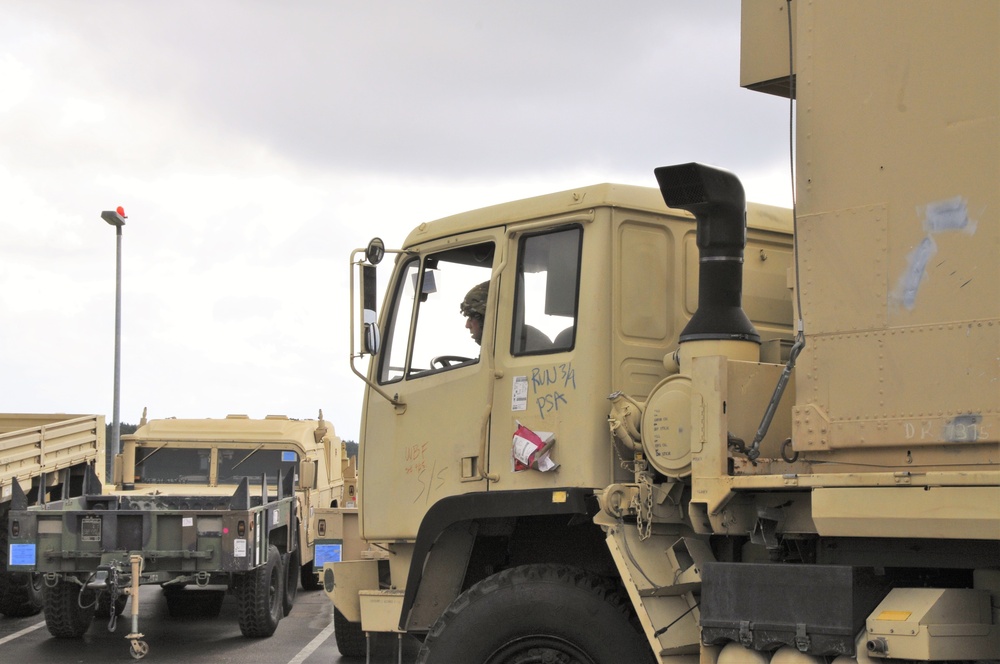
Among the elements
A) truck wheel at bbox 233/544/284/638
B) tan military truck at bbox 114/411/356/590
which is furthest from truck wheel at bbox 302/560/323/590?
truck wheel at bbox 233/544/284/638

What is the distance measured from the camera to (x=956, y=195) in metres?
4.79

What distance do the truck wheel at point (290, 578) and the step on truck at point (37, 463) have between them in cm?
232

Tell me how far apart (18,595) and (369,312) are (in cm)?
979

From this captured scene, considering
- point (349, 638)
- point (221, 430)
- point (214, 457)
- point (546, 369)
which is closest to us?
point (546, 369)

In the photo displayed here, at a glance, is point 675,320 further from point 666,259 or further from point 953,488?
point 953,488

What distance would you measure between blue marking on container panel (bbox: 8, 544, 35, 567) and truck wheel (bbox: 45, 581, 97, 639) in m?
0.67

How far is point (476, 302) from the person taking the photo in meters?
6.81

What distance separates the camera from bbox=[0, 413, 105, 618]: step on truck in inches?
558

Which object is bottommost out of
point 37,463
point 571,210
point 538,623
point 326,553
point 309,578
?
point 309,578

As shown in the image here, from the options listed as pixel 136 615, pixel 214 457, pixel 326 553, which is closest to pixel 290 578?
pixel 214 457

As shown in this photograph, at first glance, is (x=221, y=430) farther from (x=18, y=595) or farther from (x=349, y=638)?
(x=349, y=638)

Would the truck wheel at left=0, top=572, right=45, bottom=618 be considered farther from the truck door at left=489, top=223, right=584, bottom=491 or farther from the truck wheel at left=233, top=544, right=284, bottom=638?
the truck door at left=489, top=223, right=584, bottom=491

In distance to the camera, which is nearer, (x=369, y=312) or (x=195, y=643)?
(x=369, y=312)

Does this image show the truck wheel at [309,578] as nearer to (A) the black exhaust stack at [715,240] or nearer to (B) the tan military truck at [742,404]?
(B) the tan military truck at [742,404]
